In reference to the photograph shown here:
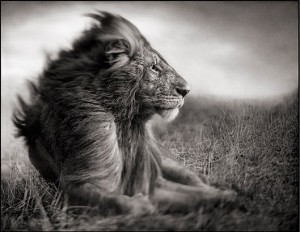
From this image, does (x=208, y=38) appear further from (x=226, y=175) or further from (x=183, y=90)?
(x=226, y=175)

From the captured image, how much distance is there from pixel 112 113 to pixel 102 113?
3.3 inches

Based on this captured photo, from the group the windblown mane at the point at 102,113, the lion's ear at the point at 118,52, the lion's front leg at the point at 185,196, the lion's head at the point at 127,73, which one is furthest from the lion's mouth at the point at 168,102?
the lion's front leg at the point at 185,196

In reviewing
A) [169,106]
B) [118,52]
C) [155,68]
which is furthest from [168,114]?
[118,52]

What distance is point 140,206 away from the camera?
3.61 metres

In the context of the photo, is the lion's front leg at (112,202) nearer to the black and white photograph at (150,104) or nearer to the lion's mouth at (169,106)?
the black and white photograph at (150,104)

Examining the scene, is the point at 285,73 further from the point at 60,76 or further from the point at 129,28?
the point at 60,76

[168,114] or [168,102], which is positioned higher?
[168,102]

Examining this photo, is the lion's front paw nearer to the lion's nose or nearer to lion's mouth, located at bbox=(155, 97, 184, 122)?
lion's mouth, located at bbox=(155, 97, 184, 122)

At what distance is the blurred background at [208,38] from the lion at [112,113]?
145mm

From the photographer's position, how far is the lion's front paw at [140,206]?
3.59m

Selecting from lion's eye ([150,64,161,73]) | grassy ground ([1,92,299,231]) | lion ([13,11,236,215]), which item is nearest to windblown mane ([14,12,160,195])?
lion ([13,11,236,215])

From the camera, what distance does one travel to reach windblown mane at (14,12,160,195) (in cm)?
388

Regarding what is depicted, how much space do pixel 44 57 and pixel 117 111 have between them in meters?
0.84

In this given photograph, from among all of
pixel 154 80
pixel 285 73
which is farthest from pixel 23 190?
pixel 285 73
